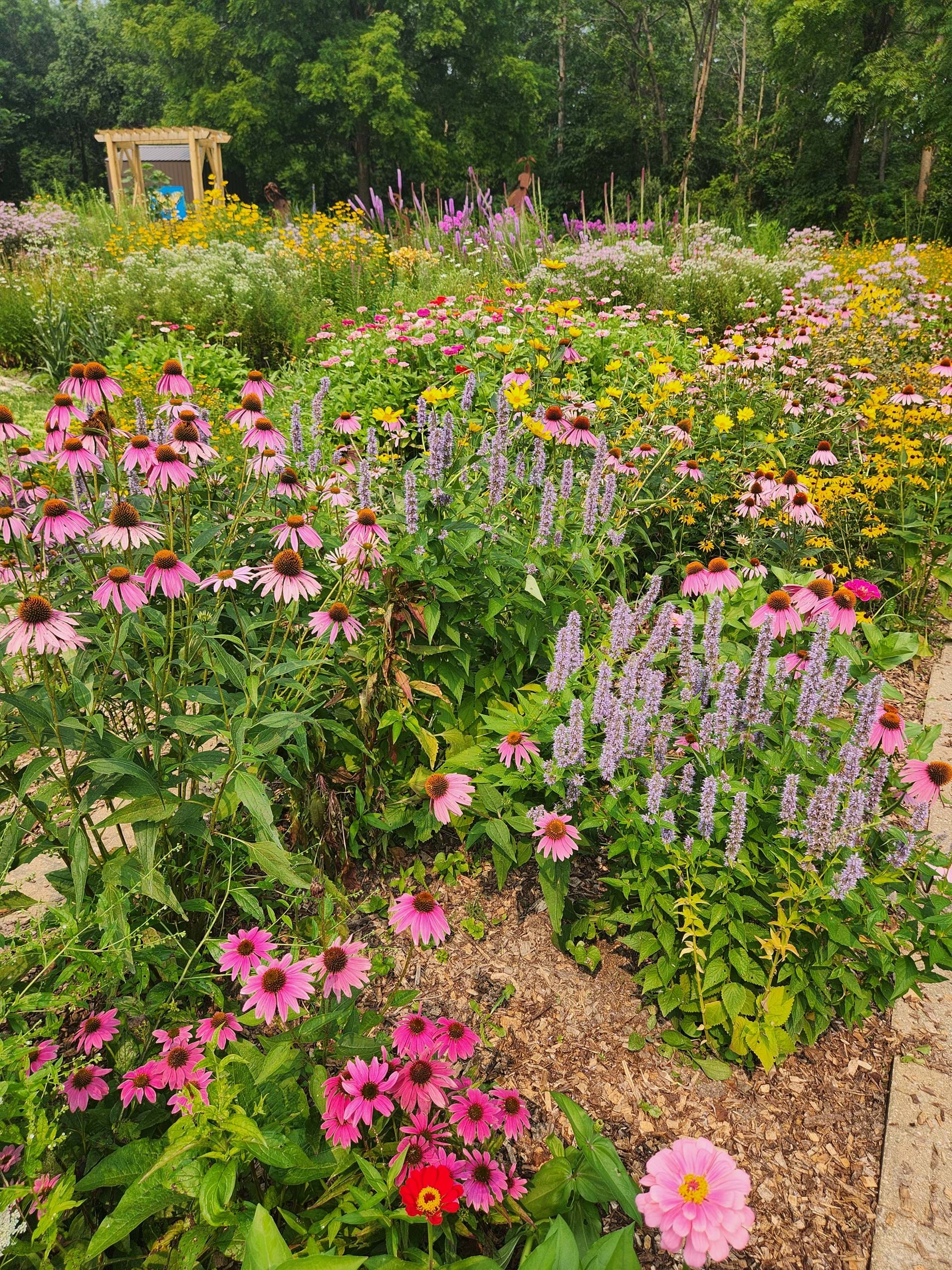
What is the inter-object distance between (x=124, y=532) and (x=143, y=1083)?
3.35 ft

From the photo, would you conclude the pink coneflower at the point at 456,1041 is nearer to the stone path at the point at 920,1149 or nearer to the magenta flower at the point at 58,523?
the stone path at the point at 920,1149

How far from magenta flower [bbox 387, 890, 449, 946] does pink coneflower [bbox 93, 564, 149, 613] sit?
2.43 feet

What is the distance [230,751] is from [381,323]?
4.33 m

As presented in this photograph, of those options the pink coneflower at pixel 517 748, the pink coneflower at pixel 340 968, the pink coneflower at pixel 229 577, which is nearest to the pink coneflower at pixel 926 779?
the pink coneflower at pixel 517 748

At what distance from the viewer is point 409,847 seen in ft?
7.61

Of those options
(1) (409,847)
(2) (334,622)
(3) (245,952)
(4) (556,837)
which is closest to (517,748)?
(4) (556,837)

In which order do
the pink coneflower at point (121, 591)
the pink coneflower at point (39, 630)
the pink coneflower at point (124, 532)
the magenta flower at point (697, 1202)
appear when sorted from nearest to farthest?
the magenta flower at point (697, 1202) < the pink coneflower at point (39, 630) < the pink coneflower at point (121, 591) < the pink coneflower at point (124, 532)

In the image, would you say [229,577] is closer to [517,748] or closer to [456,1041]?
[517,748]

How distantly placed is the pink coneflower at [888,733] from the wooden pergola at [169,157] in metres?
16.8

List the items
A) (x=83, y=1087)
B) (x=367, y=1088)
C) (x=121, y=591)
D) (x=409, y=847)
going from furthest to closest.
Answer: (x=409, y=847), (x=121, y=591), (x=83, y=1087), (x=367, y=1088)

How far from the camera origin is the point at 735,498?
11.6ft

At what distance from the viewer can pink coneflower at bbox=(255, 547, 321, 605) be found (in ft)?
Result: 5.30

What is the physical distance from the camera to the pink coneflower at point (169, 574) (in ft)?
4.97

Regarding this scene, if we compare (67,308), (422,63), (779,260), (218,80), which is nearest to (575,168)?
(422,63)
